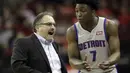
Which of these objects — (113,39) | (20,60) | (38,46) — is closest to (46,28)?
(38,46)

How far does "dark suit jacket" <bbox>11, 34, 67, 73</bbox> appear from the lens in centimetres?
660

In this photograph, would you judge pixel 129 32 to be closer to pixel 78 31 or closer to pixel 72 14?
pixel 72 14

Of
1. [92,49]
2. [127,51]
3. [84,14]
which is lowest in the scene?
[127,51]

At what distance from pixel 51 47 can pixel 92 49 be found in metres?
0.59

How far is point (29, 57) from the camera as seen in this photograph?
6734mm

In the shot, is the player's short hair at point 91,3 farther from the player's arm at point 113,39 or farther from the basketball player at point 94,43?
the player's arm at point 113,39

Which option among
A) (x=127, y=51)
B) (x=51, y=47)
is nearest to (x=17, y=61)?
(x=51, y=47)

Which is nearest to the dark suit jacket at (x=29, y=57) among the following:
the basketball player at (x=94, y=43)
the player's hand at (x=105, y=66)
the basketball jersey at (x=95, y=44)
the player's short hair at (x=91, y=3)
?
the basketball player at (x=94, y=43)

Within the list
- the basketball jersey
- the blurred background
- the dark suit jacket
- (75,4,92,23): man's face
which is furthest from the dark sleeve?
the blurred background

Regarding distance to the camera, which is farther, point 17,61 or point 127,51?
point 127,51

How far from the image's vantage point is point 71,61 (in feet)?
22.4

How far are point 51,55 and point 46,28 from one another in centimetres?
37

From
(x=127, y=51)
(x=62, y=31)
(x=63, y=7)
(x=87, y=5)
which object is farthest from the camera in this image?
(x=63, y=7)

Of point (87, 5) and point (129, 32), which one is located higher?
point (87, 5)
